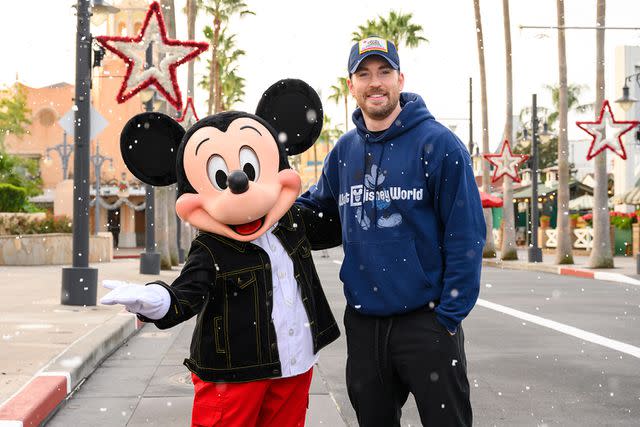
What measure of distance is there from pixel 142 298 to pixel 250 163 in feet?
2.72

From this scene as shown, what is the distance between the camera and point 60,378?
6.30 m

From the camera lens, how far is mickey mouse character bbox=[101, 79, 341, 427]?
3486mm

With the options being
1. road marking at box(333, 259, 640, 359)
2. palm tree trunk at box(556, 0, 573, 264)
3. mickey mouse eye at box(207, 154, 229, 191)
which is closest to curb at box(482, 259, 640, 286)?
palm tree trunk at box(556, 0, 573, 264)

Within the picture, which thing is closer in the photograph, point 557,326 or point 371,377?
point 371,377

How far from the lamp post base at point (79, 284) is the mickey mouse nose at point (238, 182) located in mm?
8746

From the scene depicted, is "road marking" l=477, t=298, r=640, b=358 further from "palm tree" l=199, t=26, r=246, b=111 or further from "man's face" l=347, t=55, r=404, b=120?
"palm tree" l=199, t=26, r=246, b=111

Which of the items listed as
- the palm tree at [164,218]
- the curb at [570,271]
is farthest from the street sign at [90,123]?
the curb at [570,271]

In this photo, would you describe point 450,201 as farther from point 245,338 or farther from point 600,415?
point 600,415

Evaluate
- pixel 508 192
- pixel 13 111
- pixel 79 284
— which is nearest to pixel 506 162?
pixel 508 192

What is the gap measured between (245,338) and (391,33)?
1581 inches

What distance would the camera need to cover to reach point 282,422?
142 inches

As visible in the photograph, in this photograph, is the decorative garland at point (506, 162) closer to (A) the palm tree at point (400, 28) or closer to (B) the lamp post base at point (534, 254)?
(B) the lamp post base at point (534, 254)

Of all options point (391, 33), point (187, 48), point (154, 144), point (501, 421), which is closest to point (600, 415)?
point (501, 421)

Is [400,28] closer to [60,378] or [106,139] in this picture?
[106,139]
